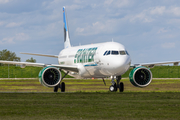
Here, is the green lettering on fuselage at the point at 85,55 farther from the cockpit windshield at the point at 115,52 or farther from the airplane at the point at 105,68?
A: the cockpit windshield at the point at 115,52

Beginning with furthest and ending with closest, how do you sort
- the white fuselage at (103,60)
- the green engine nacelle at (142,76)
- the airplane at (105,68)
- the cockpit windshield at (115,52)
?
the green engine nacelle at (142,76), the cockpit windshield at (115,52), the airplane at (105,68), the white fuselage at (103,60)

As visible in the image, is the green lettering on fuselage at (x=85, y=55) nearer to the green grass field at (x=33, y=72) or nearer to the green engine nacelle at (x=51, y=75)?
the green engine nacelle at (x=51, y=75)

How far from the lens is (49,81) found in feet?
101

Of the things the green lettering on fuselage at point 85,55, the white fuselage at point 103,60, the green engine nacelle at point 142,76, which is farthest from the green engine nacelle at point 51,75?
Answer: the green engine nacelle at point 142,76

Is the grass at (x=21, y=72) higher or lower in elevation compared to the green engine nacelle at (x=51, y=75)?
higher

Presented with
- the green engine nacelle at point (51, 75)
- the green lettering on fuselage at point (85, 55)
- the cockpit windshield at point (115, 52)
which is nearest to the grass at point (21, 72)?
the green lettering on fuselage at point (85, 55)

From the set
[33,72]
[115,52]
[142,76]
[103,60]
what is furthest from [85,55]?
[33,72]

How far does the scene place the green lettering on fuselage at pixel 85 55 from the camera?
32.4m

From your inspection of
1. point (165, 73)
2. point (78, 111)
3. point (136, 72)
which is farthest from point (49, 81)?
point (165, 73)

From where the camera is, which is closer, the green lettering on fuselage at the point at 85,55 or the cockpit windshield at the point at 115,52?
the cockpit windshield at the point at 115,52

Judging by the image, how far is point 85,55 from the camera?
33.8 m

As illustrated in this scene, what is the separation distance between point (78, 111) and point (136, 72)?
16.7 m

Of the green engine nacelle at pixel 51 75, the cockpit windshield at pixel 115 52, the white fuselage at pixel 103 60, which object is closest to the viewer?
the white fuselage at pixel 103 60

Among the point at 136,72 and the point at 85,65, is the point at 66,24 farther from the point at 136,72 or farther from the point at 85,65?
the point at 136,72
